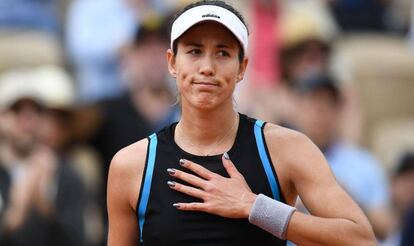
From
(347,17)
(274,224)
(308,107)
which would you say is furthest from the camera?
(347,17)

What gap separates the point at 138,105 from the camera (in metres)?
10.0

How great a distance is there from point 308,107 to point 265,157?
426 cm

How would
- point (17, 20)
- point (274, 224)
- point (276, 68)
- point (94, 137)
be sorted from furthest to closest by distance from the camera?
point (17, 20)
point (276, 68)
point (94, 137)
point (274, 224)

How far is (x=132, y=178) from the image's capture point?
5184mm

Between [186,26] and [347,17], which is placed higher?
[347,17]

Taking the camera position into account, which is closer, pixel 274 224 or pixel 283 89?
pixel 274 224

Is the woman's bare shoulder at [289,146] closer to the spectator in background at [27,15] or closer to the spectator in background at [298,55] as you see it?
the spectator in background at [298,55]

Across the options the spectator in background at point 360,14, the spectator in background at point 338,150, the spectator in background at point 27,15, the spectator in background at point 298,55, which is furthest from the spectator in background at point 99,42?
the spectator in background at point 360,14

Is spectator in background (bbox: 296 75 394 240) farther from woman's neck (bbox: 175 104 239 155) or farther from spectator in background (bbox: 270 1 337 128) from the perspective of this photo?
woman's neck (bbox: 175 104 239 155)

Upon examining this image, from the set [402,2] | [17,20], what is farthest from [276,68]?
[402,2]

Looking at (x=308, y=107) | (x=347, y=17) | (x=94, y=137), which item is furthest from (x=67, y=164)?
(x=347, y=17)

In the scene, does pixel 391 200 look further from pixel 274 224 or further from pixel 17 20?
pixel 274 224

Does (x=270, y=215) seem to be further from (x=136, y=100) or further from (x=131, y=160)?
(x=136, y=100)

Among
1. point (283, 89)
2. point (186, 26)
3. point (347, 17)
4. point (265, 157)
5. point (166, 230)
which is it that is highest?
point (347, 17)
